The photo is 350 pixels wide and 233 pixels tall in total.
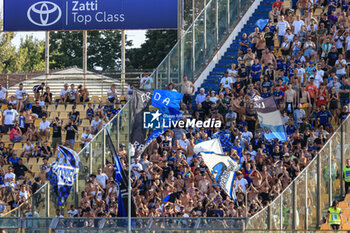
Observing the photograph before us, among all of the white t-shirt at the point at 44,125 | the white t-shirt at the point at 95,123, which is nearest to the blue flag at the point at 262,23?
the white t-shirt at the point at 95,123

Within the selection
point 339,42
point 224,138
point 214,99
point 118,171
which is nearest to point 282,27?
point 339,42

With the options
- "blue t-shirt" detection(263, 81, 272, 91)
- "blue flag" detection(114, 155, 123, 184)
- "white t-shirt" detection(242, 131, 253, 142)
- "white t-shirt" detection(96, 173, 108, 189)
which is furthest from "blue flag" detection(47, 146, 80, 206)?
"blue t-shirt" detection(263, 81, 272, 91)

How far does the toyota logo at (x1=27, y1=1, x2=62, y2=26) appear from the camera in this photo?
3947 centimetres

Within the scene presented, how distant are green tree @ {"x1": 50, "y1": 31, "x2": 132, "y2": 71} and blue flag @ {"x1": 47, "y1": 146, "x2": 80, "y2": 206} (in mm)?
43453

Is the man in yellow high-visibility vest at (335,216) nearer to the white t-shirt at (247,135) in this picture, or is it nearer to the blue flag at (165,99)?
the white t-shirt at (247,135)

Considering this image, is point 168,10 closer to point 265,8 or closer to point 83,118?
point 265,8

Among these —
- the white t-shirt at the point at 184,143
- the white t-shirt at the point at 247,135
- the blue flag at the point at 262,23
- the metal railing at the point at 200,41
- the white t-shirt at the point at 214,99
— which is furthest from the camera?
the blue flag at the point at 262,23

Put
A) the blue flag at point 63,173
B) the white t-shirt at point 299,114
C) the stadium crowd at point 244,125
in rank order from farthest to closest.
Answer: the white t-shirt at point 299,114
the stadium crowd at point 244,125
the blue flag at point 63,173

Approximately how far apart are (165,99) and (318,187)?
651cm

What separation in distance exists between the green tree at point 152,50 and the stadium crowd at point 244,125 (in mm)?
30213

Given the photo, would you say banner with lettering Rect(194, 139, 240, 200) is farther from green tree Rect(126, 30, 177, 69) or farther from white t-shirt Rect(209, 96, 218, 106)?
green tree Rect(126, 30, 177, 69)

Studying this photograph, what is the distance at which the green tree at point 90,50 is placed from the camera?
7019 cm

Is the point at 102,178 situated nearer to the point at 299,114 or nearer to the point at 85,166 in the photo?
the point at 85,166

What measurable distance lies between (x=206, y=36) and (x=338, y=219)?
39.5 feet
